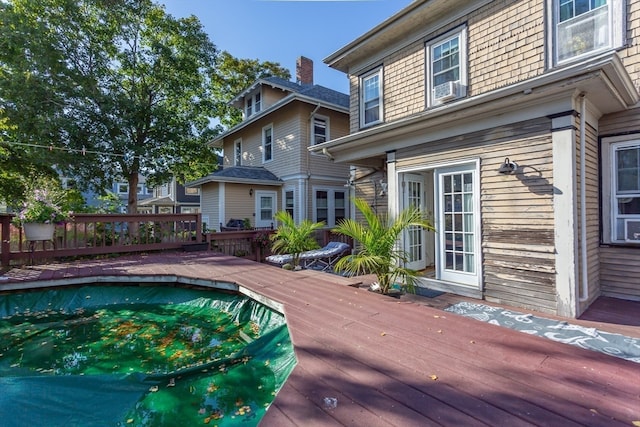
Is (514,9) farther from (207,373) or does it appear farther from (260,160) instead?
(260,160)

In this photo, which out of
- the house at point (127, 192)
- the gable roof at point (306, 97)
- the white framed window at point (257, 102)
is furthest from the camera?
the house at point (127, 192)

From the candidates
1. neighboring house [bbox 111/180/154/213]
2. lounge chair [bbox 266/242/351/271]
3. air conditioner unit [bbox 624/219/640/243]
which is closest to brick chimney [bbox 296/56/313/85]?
lounge chair [bbox 266/242/351/271]

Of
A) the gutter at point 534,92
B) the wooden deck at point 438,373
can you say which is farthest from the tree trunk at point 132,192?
the wooden deck at point 438,373

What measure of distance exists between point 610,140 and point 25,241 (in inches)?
436

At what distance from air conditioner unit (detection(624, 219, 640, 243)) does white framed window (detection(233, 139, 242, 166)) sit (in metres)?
13.7

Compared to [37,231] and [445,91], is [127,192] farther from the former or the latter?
[445,91]

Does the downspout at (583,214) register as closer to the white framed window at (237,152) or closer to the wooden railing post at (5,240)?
the wooden railing post at (5,240)

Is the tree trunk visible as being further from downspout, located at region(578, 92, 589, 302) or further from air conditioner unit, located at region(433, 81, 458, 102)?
downspout, located at region(578, 92, 589, 302)

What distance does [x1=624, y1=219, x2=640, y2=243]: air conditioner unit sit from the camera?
4203 millimetres

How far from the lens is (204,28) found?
14125mm

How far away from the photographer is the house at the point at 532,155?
3.68m

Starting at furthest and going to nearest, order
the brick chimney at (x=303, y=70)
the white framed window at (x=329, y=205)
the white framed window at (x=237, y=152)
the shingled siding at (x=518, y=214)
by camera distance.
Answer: the white framed window at (x=237, y=152)
the brick chimney at (x=303, y=70)
the white framed window at (x=329, y=205)
the shingled siding at (x=518, y=214)

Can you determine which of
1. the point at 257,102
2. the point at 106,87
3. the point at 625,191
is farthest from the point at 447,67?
the point at 106,87

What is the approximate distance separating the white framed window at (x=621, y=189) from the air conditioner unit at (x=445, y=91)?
2.51m
